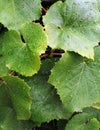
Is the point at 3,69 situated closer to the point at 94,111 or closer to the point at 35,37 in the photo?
the point at 35,37

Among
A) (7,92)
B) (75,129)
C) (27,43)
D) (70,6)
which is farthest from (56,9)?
(75,129)

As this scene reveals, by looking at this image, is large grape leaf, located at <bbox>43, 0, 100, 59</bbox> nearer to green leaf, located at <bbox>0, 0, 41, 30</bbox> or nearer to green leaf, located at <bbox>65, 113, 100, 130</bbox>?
green leaf, located at <bbox>0, 0, 41, 30</bbox>

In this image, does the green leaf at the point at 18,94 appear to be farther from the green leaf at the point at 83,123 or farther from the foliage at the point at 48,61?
the green leaf at the point at 83,123

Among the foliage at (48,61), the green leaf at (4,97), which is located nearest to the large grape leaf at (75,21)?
the foliage at (48,61)

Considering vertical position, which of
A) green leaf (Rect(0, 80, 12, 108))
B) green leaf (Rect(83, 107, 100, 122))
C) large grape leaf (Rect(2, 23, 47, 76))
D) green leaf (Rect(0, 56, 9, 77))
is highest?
large grape leaf (Rect(2, 23, 47, 76))

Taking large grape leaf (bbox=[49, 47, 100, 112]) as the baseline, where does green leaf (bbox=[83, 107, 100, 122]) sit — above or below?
below

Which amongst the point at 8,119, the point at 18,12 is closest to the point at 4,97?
the point at 8,119

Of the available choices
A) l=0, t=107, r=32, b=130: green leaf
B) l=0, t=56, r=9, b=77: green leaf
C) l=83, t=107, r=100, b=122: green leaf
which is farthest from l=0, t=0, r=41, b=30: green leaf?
l=83, t=107, r=100, b=122: green leaf

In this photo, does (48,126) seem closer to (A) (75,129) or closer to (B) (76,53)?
(A) (75,129)
